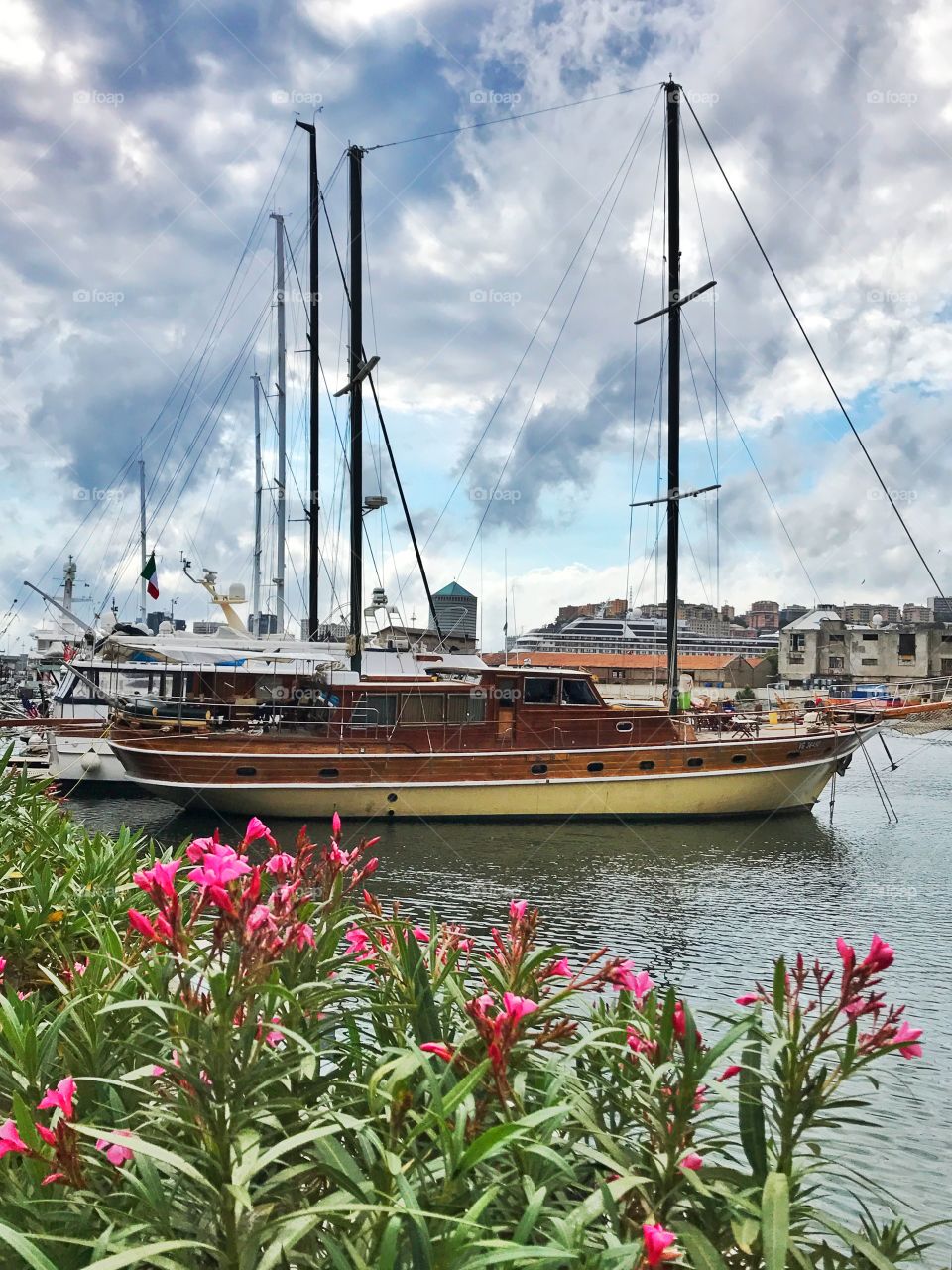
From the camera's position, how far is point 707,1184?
2.74 metres

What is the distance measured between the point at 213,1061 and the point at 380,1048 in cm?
123

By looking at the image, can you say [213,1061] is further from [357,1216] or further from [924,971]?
[924,971]

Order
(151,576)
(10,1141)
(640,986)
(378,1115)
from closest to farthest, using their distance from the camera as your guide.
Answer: (10,1141) → (378,1115) → (640,986) → (151,576)

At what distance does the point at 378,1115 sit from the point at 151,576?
25.8 meters

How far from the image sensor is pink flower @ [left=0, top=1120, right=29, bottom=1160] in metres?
2.26

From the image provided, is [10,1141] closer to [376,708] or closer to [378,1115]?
[378,1115]

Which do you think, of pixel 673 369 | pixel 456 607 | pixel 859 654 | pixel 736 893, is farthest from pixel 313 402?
pixel 859 654

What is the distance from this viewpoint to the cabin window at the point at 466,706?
68.1ft

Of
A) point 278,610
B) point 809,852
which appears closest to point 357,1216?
point 809,852

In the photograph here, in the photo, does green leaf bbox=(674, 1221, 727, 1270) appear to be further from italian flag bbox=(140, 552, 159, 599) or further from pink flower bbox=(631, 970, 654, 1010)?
italian flag bbox=(140, 552, 159, 599)

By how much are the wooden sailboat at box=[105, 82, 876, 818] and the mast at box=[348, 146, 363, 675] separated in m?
1.87

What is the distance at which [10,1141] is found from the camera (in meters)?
2.27

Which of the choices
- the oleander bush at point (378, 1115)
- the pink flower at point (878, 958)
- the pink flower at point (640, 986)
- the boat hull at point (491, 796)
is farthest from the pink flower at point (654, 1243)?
the boat hull at point (491, 796)

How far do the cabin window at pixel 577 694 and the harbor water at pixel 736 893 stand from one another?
290 cm
